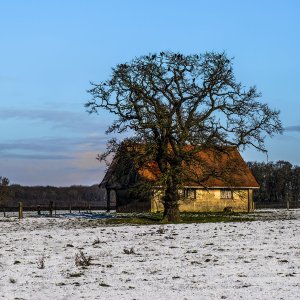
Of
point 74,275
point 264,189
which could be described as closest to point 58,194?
Result: point 264,189

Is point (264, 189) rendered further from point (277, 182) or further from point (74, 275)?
point (74, 275)

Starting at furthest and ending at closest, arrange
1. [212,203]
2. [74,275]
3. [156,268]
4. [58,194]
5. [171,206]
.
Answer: [58,194]
[212,203]
[171,206]
[156,268]
[74,275]

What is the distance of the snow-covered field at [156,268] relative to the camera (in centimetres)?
1314

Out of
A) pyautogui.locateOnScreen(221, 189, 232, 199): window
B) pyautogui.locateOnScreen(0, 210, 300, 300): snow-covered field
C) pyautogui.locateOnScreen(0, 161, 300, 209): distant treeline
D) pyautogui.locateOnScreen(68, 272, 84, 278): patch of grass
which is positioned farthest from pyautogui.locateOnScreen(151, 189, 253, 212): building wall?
pyautogui.locateOnScreen(68, 272, 84, 278): patch of grass

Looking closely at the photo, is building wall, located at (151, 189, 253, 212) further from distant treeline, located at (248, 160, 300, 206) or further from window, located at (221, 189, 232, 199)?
distant treeline, located at (248, 160, 300, 206)

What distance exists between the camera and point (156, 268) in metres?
16.5

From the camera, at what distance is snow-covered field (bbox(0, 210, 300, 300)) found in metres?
13.1

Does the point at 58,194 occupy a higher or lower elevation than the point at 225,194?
higher

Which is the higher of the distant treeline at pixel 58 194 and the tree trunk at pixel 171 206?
the distant treeline at pixel 58 194

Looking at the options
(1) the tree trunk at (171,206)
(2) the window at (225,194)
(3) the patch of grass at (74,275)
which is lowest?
(3) the patch of grass at (74,275)

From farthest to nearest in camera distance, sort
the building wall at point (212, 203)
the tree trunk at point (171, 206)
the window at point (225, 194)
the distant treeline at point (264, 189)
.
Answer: the distant treeline at point (264, 189)
the window at point (225, 194)
the building wall at point (212, 203)
the tree trunk at point (171, 206)

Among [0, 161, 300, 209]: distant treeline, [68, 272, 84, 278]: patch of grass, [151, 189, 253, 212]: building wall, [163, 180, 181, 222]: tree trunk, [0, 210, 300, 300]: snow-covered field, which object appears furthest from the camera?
Answer: [0, 161, 300, 209]: distant treeline

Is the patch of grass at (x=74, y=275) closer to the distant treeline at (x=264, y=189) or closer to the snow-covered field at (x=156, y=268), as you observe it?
the snow-covered field at (x=156, y=268)

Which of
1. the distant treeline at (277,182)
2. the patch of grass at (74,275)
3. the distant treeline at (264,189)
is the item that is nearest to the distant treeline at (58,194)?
the distant treeline at (264,189)
